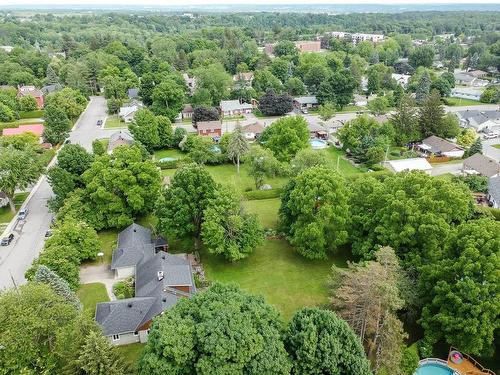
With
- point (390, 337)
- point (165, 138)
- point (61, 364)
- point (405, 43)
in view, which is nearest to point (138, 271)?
point (61, 364)

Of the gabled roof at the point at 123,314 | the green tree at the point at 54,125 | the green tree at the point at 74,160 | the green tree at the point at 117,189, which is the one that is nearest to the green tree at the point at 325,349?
the gabled roof at the point at 123,314

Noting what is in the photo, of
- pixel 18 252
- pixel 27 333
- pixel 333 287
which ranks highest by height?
pixel 27 333

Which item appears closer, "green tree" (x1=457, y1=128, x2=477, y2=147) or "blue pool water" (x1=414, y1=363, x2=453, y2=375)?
"blue pool water" (x1=414, y1=363, x2=453, y2=375)

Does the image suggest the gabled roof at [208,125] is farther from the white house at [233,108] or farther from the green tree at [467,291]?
the green tree at [467,291]

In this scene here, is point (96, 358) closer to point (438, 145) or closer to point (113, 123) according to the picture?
point (438, 145)

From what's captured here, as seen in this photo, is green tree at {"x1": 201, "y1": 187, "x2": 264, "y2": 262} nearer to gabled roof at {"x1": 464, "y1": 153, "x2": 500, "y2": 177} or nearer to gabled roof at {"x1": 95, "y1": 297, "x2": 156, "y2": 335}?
gabled roof at {"x1": 95, "y1": 297, "x2": 156, "y2": 335}

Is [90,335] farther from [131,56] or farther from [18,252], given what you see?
[131,56]

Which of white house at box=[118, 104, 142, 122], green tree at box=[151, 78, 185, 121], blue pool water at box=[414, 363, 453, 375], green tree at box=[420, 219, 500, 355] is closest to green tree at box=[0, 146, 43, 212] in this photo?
green tree at box=[151, 78, 185, 121]
